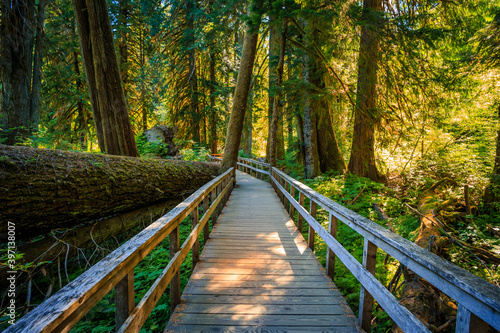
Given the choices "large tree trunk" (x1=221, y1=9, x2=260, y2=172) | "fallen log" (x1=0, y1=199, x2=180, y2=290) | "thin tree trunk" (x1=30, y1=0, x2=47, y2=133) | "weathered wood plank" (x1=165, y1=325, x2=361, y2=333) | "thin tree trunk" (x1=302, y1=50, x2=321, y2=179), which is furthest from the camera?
"large tree trunk" (x1=221, y1=9, x2=260, y2=172)

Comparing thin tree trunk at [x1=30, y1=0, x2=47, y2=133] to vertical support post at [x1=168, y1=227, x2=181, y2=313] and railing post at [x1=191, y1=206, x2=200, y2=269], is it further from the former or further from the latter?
vertical support post at [x1=168, y1=227, x2=181, y2=313]

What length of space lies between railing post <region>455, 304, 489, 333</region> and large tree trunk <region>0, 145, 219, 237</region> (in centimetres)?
454

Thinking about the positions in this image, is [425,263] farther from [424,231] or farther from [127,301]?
[424,231]

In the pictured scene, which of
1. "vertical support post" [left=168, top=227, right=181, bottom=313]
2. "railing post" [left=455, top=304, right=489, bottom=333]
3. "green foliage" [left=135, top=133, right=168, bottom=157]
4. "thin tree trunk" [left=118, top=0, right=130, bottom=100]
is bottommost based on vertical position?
"vertical support post" [left=168, top=227, right=181, bottom=313]

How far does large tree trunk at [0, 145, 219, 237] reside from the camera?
3186 mm

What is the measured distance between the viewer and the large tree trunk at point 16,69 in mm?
7074

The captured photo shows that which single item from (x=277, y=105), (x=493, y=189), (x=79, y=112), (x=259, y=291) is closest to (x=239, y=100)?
(x=277, y=105)

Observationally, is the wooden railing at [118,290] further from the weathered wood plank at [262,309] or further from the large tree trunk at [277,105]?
the large tree trunk at [277,105]

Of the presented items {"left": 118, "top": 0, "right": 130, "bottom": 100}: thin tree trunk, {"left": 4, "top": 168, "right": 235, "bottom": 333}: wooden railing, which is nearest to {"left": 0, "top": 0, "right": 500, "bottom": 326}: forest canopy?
{"left": 118, "top": 0, "right": 130, "bottom": 100}: thin tree trunk

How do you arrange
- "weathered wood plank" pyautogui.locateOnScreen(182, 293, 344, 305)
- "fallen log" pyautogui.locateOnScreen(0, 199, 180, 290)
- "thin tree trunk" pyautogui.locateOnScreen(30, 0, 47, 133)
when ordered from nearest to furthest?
"weathered wood plank" pyautogui.locateOnScreen(182, 293, 344, 305) → "fallen log" pyautogui.locateOnScreen(0, 199, 180, 290) → "thin tree trunk" pyautogui.locateOnScreen(30, 0, 47, 133)

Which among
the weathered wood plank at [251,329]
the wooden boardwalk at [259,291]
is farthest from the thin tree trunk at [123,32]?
the weathered wood plank at [251,329]

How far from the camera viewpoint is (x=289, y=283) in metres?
2.95

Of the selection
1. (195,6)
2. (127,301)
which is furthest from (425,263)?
(195,6)

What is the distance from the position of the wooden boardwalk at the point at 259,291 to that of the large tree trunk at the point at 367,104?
5118mm
